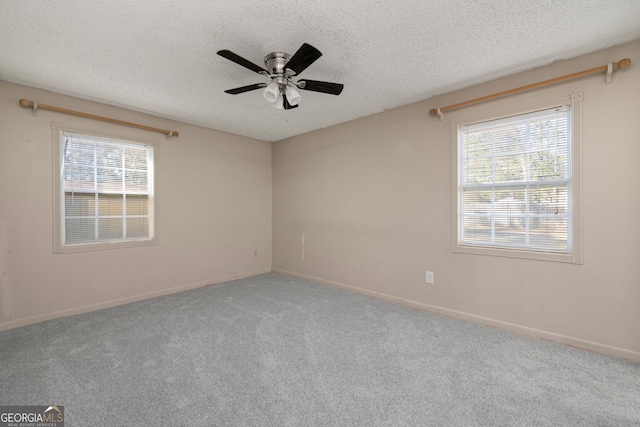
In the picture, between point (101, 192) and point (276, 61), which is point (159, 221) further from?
point (276, 61)

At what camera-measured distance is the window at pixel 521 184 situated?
240 cm

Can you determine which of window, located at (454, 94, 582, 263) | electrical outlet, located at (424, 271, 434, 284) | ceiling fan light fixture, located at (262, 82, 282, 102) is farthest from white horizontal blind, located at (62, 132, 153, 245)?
window, located at (454, 94, 582, 263)

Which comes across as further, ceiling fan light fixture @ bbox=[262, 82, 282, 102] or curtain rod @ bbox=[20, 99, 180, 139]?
curtain rod @ bbox=[20, 99, 180, 139]

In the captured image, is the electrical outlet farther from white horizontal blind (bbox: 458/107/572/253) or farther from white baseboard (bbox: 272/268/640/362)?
white horizontal blind (bbox: 458/107/572/253)

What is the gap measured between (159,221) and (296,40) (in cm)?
295

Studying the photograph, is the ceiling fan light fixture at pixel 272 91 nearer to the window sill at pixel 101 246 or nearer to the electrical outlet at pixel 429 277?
the electrical outlet at pixel 429 277

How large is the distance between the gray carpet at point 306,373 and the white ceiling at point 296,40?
2.41 meters

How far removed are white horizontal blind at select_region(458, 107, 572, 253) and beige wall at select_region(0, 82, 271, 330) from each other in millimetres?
3314

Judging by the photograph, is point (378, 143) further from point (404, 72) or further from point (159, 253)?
point (159, 253)

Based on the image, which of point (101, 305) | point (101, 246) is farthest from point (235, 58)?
point (101, 305)

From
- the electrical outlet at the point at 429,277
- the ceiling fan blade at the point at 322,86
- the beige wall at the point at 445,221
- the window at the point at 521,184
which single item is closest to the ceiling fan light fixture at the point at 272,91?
the ceiling fan blade at the point at 322,86

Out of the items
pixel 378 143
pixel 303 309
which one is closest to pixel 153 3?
pixel 378 143

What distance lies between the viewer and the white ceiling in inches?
70.0

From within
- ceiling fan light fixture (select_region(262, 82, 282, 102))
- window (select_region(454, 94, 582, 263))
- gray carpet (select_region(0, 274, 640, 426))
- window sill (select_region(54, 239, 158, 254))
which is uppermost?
ceiling fan light fixture (select_region(262, 82, 282, 102))
